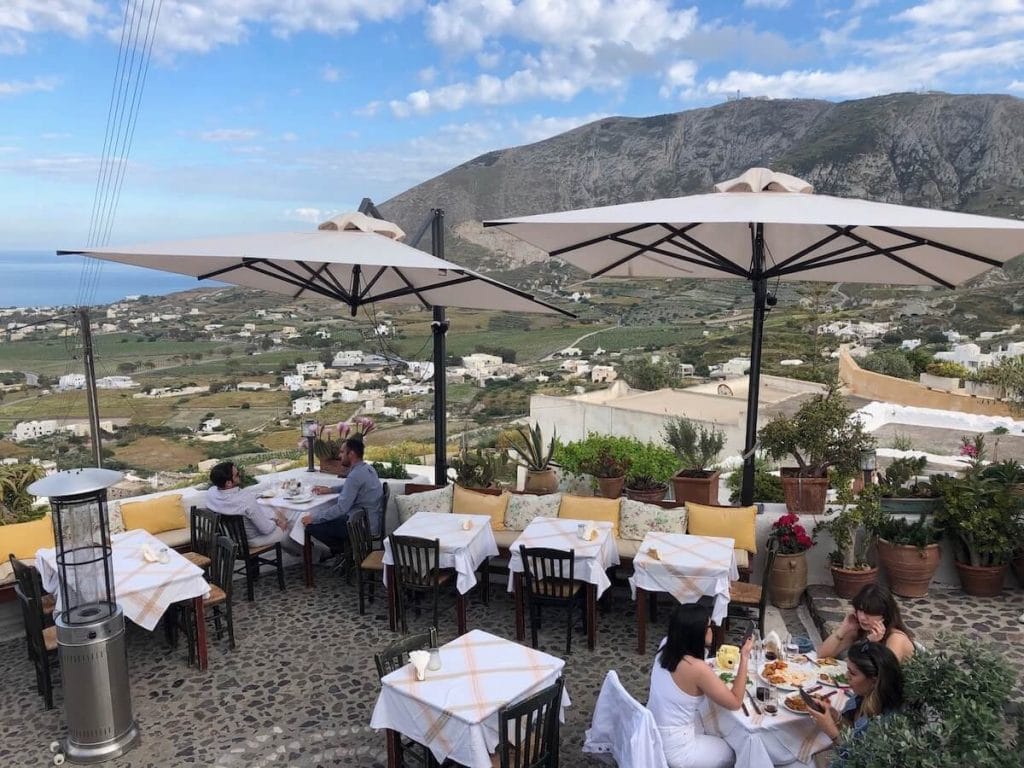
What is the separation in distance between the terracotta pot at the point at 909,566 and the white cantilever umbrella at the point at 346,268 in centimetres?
310

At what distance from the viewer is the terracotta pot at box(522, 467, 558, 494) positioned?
6957 millimetres

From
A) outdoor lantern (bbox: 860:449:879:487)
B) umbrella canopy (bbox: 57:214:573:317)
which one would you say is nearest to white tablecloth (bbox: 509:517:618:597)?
umbrella canopy (bbox: 57:214:573:317)

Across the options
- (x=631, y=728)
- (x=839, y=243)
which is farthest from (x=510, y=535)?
(x=839, y=243)

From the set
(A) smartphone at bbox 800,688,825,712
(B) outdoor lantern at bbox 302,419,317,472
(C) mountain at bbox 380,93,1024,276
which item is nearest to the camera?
(A) smartphone at bbox 800,688,825,712

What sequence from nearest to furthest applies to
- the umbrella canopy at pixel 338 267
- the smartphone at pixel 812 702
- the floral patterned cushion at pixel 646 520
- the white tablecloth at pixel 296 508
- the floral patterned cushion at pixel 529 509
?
1. the smartphone at pixel 812 702
2. the umbrella canopy at pixel 338 267
3. the floral patterned cushion at pixel 646 520
4. the floral patterned cushion at pixel 529 509
5. the white tablecloth at pixel 296 508

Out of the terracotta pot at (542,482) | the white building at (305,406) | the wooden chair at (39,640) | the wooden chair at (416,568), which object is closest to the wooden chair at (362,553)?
the wooden chair at (416,568)

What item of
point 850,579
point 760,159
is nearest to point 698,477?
point 850,579

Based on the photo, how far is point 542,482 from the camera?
7004 mm

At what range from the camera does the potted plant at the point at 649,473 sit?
6.55 meters

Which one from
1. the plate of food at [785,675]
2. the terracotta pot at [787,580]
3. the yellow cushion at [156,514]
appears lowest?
the terracotta pot at [787,580]

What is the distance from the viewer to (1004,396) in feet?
77.2

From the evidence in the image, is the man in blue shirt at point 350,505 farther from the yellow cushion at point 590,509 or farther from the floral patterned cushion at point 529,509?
the yellow cushion at point 590,509

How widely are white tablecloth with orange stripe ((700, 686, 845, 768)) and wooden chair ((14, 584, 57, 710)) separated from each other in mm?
3947

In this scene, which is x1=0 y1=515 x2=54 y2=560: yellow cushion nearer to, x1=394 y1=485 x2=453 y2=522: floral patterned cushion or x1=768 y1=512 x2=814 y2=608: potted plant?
x1=394 y1=485 x2=453 y2=522: floral patterned cushion
